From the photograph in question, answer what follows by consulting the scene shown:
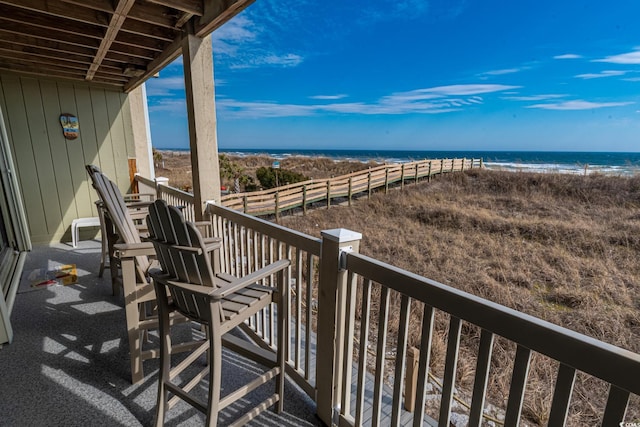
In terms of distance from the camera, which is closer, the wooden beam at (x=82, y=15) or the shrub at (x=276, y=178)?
the wooden beam at (x=82, y=15)

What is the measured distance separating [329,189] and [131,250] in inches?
383

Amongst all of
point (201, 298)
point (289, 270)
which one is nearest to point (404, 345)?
point (289, 270)

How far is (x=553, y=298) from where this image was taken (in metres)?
4.46

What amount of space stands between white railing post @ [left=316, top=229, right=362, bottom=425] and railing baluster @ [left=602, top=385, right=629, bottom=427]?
90 centimetres

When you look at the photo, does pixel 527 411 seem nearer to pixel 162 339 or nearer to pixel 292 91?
pixel 162 339

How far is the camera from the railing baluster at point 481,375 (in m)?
0.92

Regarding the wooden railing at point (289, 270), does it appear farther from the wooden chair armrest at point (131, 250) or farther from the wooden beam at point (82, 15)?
the wooden beam at point (82, 15)

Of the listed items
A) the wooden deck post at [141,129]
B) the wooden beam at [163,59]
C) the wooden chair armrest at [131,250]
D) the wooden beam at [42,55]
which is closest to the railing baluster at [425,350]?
the wooden chair armrest at [131,250]

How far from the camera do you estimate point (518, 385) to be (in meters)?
0.86

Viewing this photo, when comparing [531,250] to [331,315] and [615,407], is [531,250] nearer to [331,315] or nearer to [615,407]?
[331,315]

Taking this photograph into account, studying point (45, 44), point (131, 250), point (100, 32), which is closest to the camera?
point (131, 250)

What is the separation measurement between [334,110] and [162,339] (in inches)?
1516

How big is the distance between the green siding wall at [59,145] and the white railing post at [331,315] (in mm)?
4768

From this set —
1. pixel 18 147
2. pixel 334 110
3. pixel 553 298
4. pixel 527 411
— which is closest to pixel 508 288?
pixel 553 298
